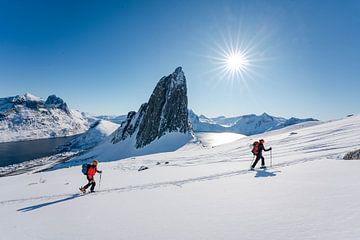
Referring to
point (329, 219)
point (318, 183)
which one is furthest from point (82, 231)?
point (318, 183)

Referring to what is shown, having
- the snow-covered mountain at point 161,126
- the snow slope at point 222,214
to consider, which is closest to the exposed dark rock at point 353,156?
the snow slope at point 222,214

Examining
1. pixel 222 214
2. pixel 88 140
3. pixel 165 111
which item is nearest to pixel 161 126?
pixel 165 111

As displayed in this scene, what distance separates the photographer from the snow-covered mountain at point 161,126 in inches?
3169

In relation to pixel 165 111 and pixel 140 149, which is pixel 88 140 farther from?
pixel 165 111

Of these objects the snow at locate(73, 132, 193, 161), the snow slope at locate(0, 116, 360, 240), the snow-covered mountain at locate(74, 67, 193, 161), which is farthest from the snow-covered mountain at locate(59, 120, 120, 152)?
the snow slope at locate(0, 116, 360, 240)

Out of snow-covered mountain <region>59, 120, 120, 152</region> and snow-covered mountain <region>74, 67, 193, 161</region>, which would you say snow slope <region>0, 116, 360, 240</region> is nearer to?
snow-covered mountain <region>74, 67, 193, 161</region>

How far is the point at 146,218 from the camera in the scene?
23.3 ft

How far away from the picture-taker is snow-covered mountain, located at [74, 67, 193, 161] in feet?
264

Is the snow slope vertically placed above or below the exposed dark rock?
below

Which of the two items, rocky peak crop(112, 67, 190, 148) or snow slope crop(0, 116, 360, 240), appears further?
rocky peak crop(112, 67, 190, 148)

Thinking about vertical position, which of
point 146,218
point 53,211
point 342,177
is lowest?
point 53,211

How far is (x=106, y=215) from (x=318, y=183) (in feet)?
27.9

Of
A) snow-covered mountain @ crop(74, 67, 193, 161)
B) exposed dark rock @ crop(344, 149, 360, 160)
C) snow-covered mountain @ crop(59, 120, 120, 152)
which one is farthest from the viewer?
snow-covered mountain @ crop(59, 120, 120, 152)

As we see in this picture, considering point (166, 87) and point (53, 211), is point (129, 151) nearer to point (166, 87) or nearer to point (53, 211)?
point (166, 87)
